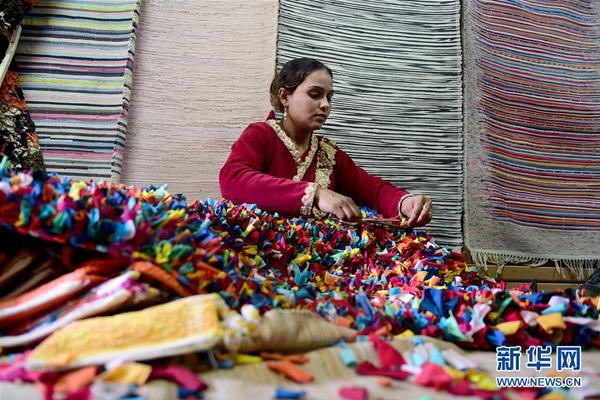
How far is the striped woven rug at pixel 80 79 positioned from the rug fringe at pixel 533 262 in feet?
4.38

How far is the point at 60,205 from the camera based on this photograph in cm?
53

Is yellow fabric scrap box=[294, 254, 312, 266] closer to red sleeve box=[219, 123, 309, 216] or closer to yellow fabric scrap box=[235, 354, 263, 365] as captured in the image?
red sleeve box=[219, 123, 309, 216]

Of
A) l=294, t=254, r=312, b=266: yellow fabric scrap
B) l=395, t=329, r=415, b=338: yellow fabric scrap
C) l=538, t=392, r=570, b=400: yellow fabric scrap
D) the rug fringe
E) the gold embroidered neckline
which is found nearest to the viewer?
l=538, t=392, r=570, b=400: yellow fabric scrap

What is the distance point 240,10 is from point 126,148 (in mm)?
673

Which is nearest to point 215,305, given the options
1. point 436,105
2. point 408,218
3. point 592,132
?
point 408,218

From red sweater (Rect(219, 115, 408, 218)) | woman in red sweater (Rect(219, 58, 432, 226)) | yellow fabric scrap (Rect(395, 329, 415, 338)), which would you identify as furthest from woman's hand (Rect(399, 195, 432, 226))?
yellow fabric scrap (Rect(395, 329, 415, 338))

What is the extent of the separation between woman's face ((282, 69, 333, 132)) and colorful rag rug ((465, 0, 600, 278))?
73cm

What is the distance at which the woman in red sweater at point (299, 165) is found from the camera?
1095mm

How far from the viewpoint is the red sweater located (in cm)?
109

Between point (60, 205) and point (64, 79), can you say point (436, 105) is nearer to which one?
point (64, 79)

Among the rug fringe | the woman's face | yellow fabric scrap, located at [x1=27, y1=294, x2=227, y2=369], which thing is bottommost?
the rug fringe

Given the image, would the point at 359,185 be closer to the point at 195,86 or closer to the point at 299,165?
the point at 299,165

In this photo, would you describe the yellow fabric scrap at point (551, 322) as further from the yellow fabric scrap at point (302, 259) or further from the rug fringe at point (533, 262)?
the rug fringe at point (533, 262)

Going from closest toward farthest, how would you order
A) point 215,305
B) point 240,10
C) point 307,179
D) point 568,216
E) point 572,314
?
point 215,305 → point 572,314 → point 307,179 → point 240,10 → point 568,216
